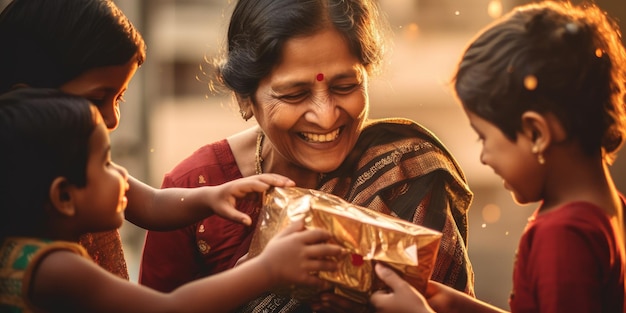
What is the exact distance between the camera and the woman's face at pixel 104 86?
269cm

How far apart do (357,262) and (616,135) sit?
711mm

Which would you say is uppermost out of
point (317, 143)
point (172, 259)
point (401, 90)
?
point (317, 143)

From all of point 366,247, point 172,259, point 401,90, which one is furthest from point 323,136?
point 401,90

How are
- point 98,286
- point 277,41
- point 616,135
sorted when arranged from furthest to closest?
point 277,41 < point 616,135 < point 98,286

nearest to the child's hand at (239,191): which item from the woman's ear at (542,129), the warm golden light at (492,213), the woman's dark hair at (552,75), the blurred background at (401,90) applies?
the woman's dark hair at (552,75)

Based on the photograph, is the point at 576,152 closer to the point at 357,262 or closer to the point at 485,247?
the point at 357,262


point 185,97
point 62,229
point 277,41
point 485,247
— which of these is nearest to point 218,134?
point 185,97

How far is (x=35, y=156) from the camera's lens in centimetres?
228

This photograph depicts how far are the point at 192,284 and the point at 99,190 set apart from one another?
32 centimetres

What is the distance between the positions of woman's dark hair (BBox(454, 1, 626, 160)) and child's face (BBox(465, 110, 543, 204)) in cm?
2

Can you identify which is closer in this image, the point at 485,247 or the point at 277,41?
the point at 277,41

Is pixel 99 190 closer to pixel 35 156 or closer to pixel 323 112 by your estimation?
pixel 35 156

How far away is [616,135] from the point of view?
241 cm

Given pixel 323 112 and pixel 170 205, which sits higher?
pixel 323 112
